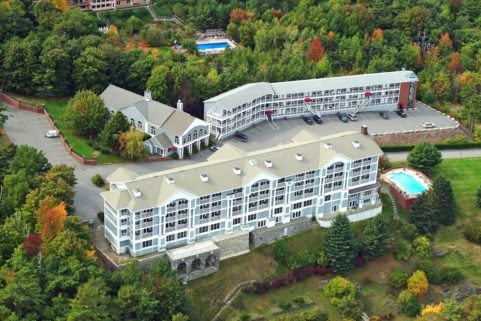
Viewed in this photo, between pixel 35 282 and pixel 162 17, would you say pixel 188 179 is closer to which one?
pixel 35 282

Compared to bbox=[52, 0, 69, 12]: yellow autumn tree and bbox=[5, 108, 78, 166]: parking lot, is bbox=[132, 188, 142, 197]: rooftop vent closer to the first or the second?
bbox=[5, 108, 78, 166]: parking lot

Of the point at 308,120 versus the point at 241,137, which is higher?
the point at 241,137

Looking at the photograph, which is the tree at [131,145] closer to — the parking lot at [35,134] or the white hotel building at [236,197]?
the parking lot at [35,134]

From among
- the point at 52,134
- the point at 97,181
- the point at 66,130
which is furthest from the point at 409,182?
the point at 52,134

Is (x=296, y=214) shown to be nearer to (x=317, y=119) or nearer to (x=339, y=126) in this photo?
(x=339, y=126)

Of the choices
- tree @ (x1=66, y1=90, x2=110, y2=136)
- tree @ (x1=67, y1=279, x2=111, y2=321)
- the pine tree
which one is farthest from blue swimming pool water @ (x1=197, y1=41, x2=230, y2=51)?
tree @ (x1=67, y1=279, x2=111, y2=321)

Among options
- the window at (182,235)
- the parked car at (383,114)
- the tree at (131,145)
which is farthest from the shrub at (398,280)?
the parked car at (383,114)
